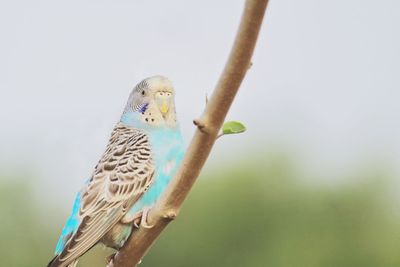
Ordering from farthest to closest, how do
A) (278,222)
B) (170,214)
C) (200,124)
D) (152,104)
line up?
(278,222), (152,104), (170,214), (200,124)

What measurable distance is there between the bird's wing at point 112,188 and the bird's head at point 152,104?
95 millimetres

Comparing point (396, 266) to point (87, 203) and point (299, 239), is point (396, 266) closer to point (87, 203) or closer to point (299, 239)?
point (299, 239)

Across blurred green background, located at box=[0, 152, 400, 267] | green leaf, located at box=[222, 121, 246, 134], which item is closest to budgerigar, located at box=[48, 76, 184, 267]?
green leaf, located at box=[222, 121, 246, 134]

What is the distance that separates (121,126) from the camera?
155 inches

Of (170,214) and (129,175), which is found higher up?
(170,214)

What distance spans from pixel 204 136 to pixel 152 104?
1151mm

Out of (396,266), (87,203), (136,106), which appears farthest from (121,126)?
(396,266)

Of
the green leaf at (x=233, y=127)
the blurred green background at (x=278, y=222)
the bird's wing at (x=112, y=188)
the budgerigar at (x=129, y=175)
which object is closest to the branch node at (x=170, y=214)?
the green leaf at (x=233, y=127)

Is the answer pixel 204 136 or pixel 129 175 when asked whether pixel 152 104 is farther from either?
pixel 204 136

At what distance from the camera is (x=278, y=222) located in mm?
14719

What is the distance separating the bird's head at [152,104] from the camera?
10.5 ft

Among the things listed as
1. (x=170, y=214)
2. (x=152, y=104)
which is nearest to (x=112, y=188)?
(x=152, y=104)

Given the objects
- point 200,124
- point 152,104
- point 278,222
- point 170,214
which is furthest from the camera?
point 278,222

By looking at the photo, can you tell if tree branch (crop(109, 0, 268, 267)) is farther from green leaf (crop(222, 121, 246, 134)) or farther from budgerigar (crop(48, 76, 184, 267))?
budgerigar (crop(48, 76, 184, 267))
